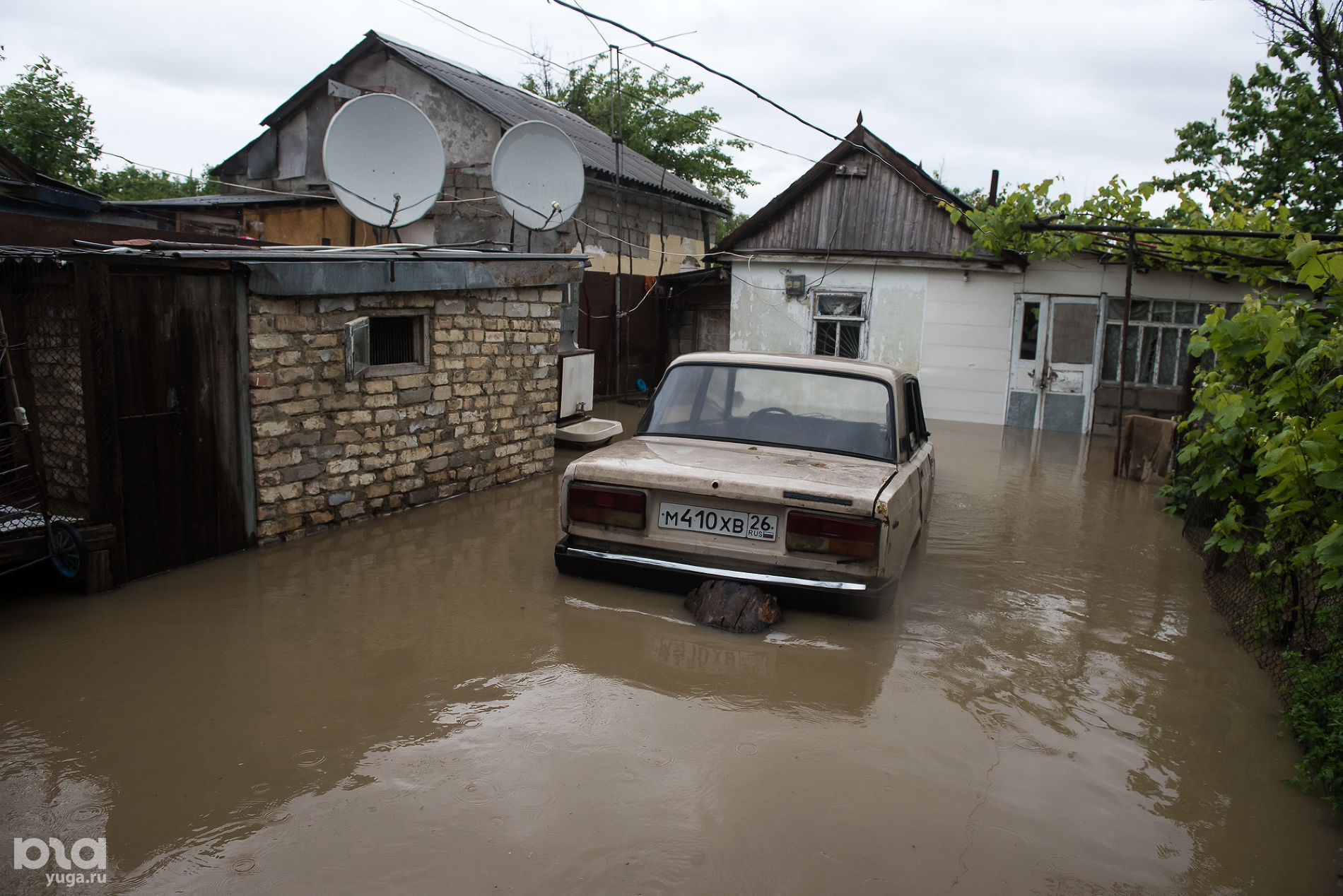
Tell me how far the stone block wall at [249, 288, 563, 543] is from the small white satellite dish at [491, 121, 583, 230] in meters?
1.32

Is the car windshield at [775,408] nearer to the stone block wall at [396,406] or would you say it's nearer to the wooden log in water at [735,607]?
the wooden log in water at [735,607]

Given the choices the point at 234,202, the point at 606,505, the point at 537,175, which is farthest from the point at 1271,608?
the point at 234,202

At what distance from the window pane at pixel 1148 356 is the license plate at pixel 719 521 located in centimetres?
1166

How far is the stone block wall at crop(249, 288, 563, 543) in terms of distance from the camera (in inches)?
231

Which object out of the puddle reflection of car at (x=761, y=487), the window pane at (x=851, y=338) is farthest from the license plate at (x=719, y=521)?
the window pane at (x=851, y=338)

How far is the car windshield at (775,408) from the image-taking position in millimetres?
5062

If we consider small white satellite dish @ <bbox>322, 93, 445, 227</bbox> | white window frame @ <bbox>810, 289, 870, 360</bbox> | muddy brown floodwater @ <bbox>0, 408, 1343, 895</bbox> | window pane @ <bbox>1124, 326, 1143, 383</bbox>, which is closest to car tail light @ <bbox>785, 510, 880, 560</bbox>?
muddy brown floodwater @ <bbox>0, 408, 1343, 895</bbox>

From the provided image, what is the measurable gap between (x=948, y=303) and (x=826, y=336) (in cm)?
207

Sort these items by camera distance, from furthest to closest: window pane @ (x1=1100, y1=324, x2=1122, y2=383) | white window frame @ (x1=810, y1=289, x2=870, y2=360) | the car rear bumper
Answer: white window frame @ (x1=810, y1=289, x2=870, y2=360)
window pane @ (x1=1100, y1=324, x2=1122, y2=383)
the car rear bumper

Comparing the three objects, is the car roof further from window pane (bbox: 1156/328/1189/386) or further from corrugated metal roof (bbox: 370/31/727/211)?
window pane (bbox: 1156/328/1189/386)

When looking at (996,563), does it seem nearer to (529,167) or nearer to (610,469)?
(610,469)

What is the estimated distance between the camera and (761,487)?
170 inches

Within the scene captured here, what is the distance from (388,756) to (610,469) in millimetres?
1855

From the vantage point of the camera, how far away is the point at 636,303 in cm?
1603
